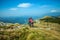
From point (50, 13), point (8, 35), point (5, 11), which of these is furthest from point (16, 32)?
point (50, 13)

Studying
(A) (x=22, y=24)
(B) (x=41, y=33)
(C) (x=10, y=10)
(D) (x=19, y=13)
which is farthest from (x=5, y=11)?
(B) (x=41, y=33)

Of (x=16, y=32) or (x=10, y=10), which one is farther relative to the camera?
(x=10, y=10)

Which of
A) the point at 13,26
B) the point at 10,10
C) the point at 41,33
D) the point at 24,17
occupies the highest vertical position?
the point at 10,10

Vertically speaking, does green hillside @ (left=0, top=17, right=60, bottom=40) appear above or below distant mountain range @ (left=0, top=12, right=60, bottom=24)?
below

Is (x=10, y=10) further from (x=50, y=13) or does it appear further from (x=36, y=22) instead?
(x=50, y=13)

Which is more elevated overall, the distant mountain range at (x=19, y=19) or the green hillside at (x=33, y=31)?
the distant mountain range at (x=19, y=19)

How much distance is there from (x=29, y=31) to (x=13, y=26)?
478mm

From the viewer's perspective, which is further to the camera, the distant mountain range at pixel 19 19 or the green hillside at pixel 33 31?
the distant mountain range at pixel 19 19

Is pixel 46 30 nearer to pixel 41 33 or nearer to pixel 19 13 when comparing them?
pixel 41 33

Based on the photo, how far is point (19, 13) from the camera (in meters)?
3.38

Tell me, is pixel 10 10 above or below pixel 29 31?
above

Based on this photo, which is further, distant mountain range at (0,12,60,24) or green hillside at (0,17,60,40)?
distant mountain range at (0,12,60,24)

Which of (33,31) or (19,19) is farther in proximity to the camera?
(19,19)

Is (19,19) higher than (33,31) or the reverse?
higher
